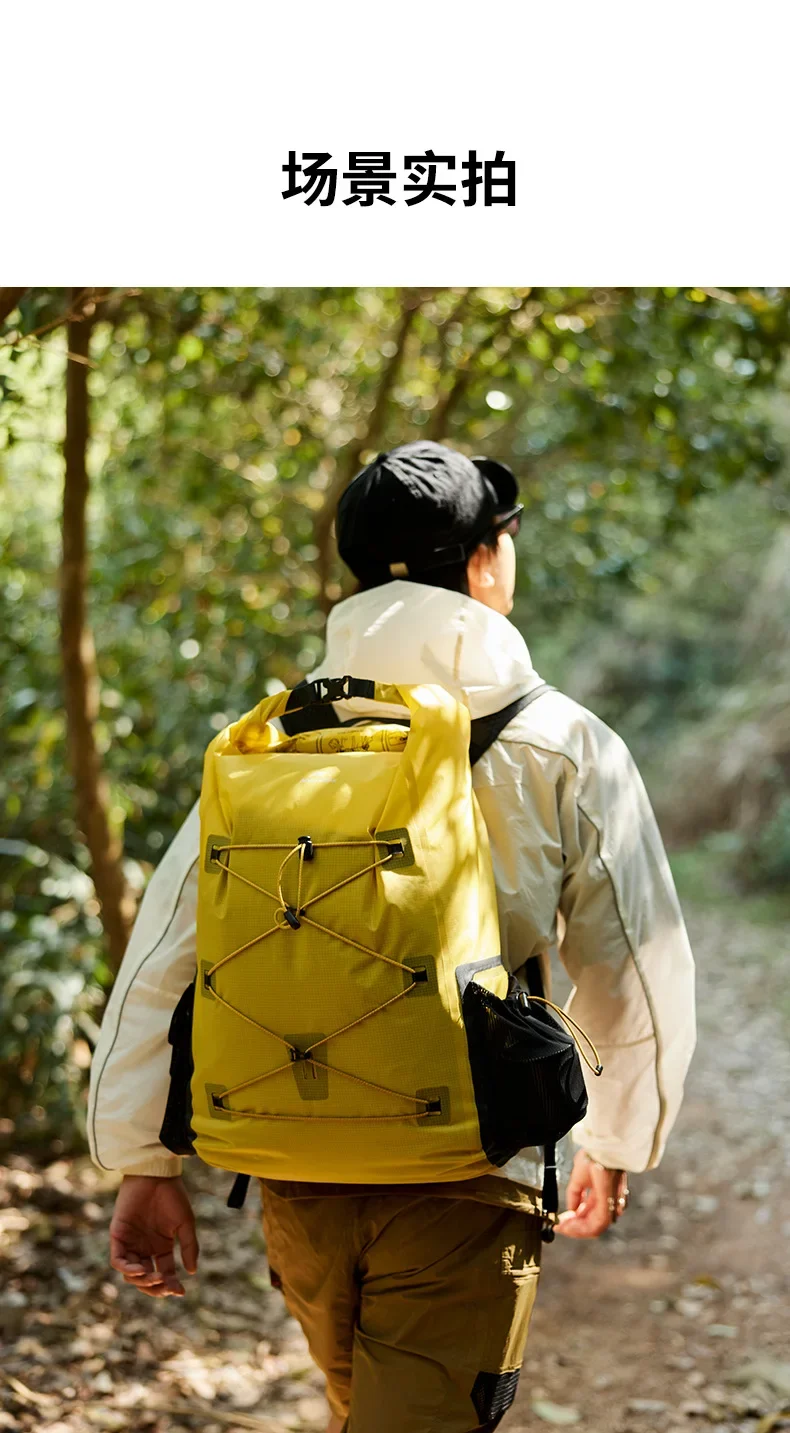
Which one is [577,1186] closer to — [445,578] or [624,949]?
[624,949]

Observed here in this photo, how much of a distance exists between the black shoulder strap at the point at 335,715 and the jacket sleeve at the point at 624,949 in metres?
0.11

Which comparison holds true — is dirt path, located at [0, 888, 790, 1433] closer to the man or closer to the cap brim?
the man

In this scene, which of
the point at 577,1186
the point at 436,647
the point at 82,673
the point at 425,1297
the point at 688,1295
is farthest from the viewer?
the point at 688,1295

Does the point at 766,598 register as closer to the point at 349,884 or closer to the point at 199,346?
the point at 199,346

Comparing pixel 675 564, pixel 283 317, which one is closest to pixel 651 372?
pixel 283 317

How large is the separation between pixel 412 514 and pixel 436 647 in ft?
0.60

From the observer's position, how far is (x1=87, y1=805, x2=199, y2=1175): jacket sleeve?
1761 mm

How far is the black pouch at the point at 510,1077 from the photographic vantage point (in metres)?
1.44

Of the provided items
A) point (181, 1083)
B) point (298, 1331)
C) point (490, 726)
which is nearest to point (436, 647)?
point (490, 726)

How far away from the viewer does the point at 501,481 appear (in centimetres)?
187

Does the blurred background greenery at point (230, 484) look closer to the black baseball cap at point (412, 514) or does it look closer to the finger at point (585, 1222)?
the black baseball cap at point (412, 514)

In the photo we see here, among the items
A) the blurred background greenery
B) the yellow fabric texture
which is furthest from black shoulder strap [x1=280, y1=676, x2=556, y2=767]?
the blurred background greenery

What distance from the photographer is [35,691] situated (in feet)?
13.6
